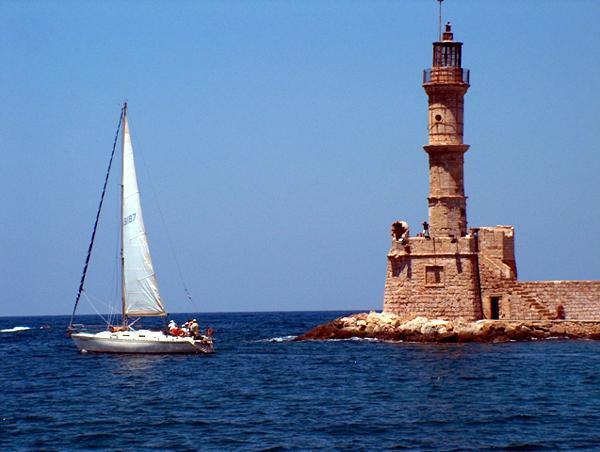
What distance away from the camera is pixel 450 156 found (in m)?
46.6

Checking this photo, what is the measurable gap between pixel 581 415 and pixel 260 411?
765cm

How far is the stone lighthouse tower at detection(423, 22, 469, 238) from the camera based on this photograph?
4656 cm

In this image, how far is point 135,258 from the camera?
4384cm

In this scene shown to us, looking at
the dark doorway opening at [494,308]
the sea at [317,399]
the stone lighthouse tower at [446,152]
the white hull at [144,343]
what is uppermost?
the stone lighthouse tower at [446,152]

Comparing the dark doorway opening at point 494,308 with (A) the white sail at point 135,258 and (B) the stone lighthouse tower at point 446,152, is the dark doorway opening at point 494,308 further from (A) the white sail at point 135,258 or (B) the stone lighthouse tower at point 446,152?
(A) the white sail at point 135,258

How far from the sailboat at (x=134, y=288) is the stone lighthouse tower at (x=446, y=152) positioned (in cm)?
1073

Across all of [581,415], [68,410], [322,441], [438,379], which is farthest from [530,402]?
[68,410]

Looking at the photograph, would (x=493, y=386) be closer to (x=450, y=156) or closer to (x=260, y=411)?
(x=260, y=411)

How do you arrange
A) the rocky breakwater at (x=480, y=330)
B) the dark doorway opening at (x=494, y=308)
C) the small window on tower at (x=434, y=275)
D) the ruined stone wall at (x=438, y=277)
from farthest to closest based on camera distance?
the dark doorway opening at (x=494, y=308), the small window on tower at (x=434, y=275), the ruined stone wall at (x=438, y=277), the rocky breakwater at (x=480, y=330)

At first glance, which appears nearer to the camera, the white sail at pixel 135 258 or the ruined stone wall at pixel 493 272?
the white sail at pixel 135 258

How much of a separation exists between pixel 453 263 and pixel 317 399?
1591 cm

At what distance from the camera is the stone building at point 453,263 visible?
46156 mm

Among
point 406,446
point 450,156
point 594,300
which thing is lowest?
point 406,446

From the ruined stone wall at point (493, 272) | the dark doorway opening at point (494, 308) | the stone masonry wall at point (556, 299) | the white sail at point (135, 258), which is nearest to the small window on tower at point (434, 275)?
the ruined stone wall at point (493, 272)
